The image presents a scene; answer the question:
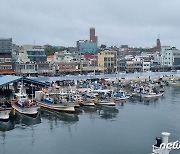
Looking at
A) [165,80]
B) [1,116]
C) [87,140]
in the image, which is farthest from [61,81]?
[87,140]

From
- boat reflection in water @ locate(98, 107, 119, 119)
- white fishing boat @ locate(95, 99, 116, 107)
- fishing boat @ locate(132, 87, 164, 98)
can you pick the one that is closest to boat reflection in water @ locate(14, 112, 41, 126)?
boat reflection in water @ locate(98, 107, 119, 119)

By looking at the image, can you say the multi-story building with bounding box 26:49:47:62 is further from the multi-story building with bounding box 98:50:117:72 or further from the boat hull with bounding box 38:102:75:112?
Answer: the boat hull with bounding box 38:102:75:112

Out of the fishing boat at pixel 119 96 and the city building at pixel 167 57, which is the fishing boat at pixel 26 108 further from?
the city building at pixel 167 57

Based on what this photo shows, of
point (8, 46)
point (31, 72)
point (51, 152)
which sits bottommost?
point (51, 152)

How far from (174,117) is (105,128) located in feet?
19.1

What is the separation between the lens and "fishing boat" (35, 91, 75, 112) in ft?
82.2

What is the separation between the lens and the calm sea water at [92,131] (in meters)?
16.2

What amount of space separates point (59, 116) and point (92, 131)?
5108 millimetres

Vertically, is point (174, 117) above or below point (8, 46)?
below

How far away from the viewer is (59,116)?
24.1 meters

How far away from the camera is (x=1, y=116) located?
70.4ft

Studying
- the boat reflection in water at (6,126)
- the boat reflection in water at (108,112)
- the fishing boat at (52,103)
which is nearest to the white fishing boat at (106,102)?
the boat reflection in water at (108,112)

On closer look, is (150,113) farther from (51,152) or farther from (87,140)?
(51,152)

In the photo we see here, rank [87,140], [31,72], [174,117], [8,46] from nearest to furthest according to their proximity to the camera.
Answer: [87,140]
[174,117]
[31,72]
[8,46]
